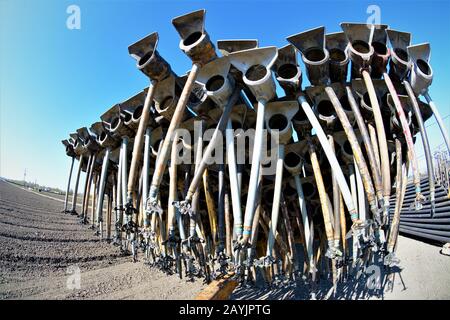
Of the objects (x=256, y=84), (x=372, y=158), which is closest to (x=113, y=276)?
(x=256, y=84)

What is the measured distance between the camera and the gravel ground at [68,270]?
716 cm

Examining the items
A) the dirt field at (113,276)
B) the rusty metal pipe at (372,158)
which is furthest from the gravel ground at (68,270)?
the rusty metal pipe at (372,158)

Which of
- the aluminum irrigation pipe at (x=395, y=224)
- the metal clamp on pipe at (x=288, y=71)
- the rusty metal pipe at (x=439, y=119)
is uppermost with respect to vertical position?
the metal clamp on pipe at (x=288, y=71)

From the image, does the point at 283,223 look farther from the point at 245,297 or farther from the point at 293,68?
the point at 293,68

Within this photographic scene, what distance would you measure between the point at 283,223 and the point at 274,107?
3719 mm

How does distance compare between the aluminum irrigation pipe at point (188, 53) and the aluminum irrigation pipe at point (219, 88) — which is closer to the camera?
the aluminum irrigation pipe at point (188, 53)

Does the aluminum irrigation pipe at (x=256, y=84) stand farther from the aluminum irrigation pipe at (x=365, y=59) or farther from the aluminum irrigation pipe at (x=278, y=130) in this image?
the aluminum irrigation pipe at (x=365, y=59)

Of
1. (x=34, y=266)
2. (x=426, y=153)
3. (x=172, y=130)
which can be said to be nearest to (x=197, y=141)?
(x=172, y=130)

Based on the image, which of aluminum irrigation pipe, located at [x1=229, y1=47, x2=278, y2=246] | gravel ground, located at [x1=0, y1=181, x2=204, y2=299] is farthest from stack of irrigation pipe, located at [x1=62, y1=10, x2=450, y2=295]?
gravel ground, located at [x1=0, y1=181, x2=204, y2=299]

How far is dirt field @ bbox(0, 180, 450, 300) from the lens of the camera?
711 centimetres

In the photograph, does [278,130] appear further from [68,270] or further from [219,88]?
[68,270]

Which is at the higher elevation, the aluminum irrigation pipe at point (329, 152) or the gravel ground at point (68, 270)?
the aluminum irrigation pipe at point (329, 152)

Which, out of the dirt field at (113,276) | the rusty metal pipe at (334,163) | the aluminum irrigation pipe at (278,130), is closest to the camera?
the rusty metal pipe at (334,163)

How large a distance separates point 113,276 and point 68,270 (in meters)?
1.79
